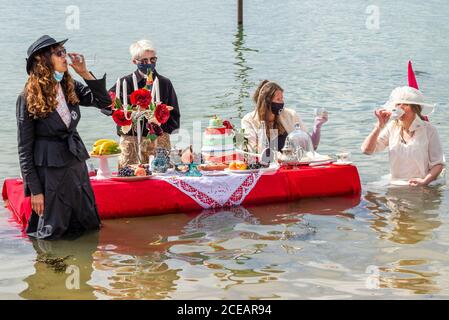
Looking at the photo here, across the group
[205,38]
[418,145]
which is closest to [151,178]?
[418,145]

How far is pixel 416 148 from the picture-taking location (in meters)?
10.4

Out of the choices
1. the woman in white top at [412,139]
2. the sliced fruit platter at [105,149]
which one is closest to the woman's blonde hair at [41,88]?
the sliced fruit platter at [105,149]

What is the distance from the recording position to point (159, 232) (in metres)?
9.25

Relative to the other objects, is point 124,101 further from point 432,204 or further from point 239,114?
point 239,114

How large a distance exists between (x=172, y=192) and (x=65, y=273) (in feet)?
5.60

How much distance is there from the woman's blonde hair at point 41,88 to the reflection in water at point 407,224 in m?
2.89

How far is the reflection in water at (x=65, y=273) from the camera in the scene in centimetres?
769

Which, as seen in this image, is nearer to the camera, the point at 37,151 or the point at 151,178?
the point at 37,151

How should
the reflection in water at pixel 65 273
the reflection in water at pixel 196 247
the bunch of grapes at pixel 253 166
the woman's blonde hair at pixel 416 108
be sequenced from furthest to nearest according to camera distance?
1. the woman's blonde hair at pixel 416 108
2. the bunch of grapes at pixel 253 166
3. the reflection in water at pixel 196 247
4. the reflection in water at pixel 65 273

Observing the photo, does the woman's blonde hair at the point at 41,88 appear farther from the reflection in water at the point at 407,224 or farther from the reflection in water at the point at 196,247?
the reflection in water at the point at 407,224

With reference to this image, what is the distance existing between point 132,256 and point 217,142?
77.8 inches

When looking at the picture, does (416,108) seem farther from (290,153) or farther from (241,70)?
(241,70)

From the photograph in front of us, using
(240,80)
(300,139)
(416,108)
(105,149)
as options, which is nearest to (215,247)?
(105,149)

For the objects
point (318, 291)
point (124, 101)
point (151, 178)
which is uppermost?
point (124, 101)
